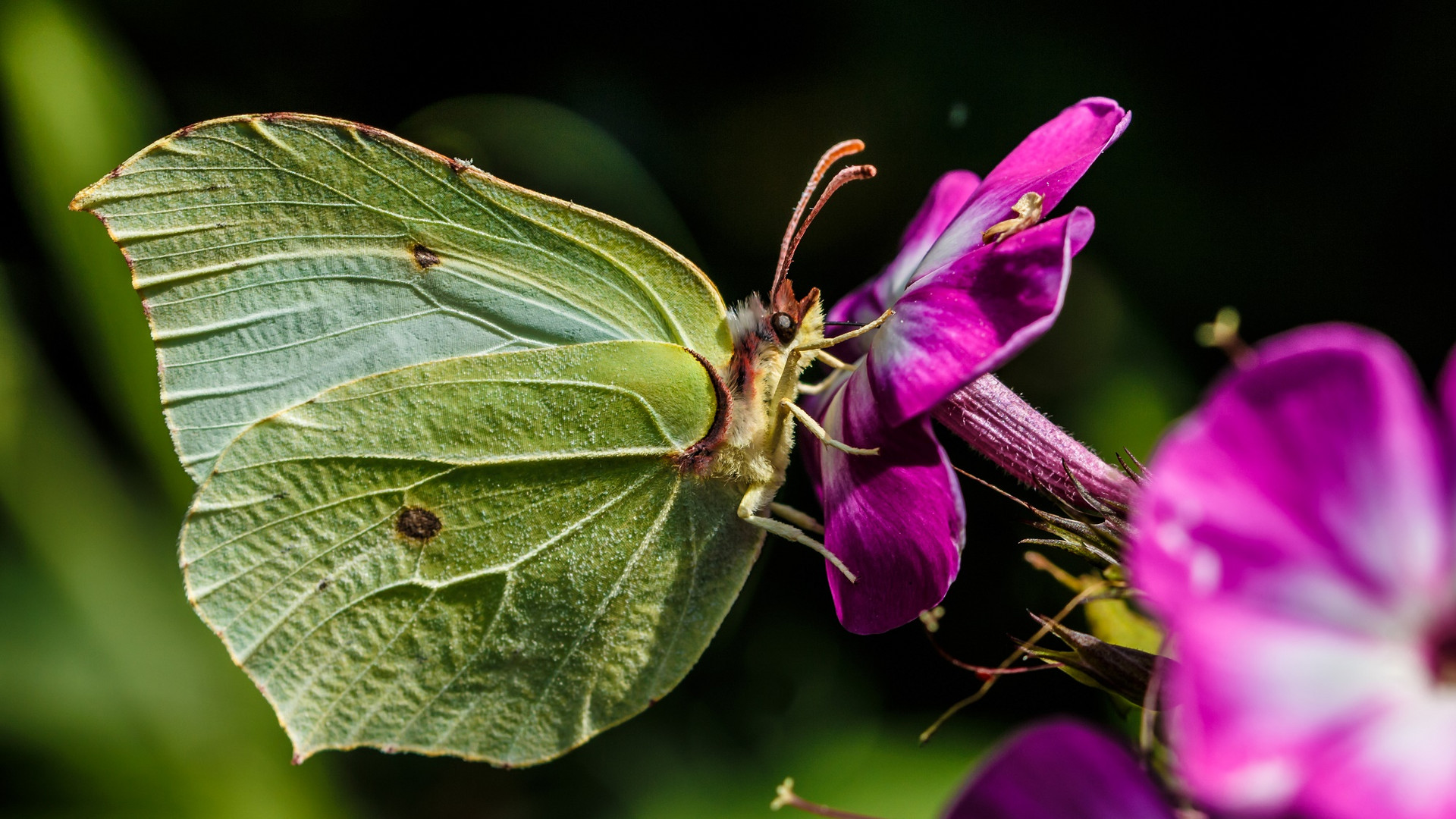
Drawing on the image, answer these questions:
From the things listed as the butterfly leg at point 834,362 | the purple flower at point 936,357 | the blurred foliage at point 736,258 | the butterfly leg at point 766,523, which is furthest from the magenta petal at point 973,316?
the blurred foliage at point 736,258

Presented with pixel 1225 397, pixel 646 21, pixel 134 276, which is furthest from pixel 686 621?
pixel 646 21

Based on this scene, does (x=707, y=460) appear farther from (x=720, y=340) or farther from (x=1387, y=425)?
(x=1387, y=425)

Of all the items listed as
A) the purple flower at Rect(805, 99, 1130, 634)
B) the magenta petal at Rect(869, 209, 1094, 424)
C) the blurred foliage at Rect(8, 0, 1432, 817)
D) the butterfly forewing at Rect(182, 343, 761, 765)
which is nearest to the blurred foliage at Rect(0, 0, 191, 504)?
the blurred foliage at Rect(8, 0, 1432, 817)

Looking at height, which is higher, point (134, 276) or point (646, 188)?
point (134, 276)

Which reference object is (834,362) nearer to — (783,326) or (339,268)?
(783,326)

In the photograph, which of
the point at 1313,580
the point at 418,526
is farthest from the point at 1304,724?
the point at 418,526

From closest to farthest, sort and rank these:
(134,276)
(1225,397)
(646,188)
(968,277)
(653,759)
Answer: (1225,397)
(968,277)
(134,276)
(653,759)
(646,188)
